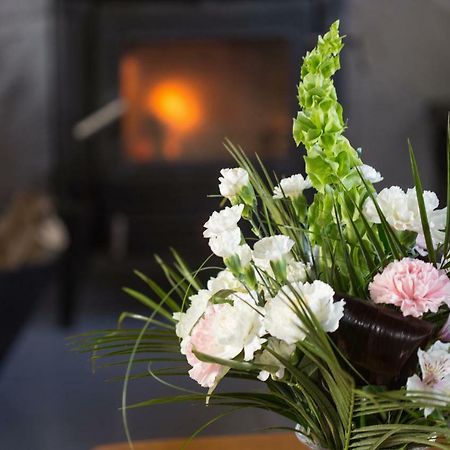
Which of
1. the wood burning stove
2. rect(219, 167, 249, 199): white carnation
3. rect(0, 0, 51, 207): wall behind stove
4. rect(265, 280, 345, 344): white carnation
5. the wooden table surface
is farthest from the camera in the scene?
rect(0, 0, 51, 207): wall behind stove

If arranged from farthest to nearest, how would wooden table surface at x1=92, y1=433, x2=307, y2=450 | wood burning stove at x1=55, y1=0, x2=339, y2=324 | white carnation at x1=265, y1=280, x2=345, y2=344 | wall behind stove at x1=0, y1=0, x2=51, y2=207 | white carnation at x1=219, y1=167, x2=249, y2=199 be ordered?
wall behind stove at x1=0, y1=0, x2=51, y2=207 → wood burning stove at x1=55, y1=0, x2=339, y2=324 → wooden table surface at x1=92, y1=433, x2=307, y2=450 → white carnation at x1=219, y1=167, x2=249, y2=199 → white carnation at x1=265, y1=280, x2=345, y2=344

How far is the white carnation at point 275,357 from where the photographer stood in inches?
25.8

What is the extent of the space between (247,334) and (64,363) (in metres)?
1.98

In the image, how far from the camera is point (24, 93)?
3.13 meters

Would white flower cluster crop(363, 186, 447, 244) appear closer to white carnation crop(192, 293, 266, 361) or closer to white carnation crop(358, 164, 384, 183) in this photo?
white carnation crop(358, 164, 384, 183)

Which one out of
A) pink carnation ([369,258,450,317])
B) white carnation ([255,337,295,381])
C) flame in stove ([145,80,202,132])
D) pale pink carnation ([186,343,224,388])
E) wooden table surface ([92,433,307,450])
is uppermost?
flame in stove ([145,80,202,132])

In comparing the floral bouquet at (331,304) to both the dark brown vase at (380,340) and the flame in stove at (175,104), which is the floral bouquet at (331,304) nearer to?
the dark brown vase at (380,340)

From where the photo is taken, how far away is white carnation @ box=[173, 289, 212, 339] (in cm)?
70

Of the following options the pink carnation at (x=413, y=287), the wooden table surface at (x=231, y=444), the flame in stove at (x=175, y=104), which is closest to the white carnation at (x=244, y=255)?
the pink carnation at (x=413, y=287)

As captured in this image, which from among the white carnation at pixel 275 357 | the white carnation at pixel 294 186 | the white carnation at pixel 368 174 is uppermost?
the white carnation at pixel 368 174

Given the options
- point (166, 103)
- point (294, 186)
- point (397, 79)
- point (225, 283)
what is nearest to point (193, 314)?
point (225, 283)

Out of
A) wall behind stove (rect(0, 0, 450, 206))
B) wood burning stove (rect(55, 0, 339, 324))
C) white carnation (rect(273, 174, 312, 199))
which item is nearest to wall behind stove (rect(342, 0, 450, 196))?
wall behind stove (rect(0, 0, 450, 206))

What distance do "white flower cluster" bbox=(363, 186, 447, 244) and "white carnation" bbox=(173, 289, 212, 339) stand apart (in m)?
0.16

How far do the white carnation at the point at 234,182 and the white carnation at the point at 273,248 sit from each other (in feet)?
0.25
